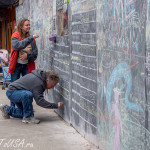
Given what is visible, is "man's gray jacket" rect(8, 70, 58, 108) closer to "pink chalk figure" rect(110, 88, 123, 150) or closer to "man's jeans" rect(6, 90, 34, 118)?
"man's jeans" rect(6, 90, 34, 118)

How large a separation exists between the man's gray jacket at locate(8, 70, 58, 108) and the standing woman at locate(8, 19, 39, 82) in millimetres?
782

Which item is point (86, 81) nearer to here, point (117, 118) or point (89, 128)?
point (89, 128)

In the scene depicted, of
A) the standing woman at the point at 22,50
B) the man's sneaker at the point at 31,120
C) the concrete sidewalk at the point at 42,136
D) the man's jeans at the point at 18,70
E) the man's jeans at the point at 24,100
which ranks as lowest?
the concrete sidewalk at the point at 42,136

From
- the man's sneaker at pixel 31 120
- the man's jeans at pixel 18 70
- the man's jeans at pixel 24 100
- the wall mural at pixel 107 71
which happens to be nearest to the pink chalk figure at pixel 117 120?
the wall mural at pixel 107 71

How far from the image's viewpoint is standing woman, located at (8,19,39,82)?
7414 mm

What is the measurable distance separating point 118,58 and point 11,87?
124 inches

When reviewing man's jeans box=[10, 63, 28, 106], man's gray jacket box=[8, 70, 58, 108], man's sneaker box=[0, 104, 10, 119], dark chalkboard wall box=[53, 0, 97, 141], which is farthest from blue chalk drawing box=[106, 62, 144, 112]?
man's jeans box=[10, 63, 28, 106]

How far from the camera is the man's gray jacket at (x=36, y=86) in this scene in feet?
22.0

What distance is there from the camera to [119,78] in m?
4.24

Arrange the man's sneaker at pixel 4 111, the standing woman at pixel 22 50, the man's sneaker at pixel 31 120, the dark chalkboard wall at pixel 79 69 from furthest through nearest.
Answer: the standing woman at pixel 22 50 → the man's sneaker at pixel 4 111 → the man's sneaker at pixel 31 120 → the dark chalkboard wall at pixel 79 69
